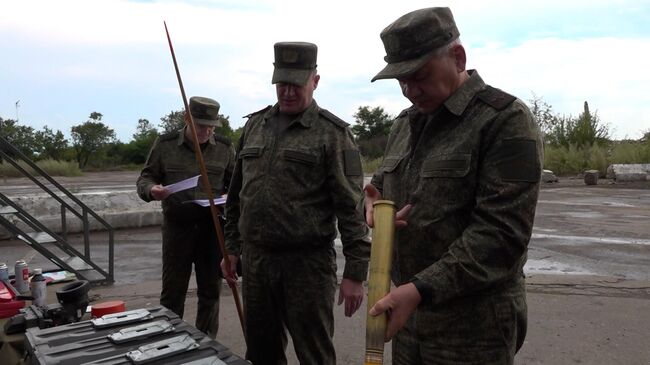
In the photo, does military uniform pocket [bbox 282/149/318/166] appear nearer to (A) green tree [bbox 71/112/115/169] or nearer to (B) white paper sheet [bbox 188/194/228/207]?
(B) white paper sheet [bbox 188/194/228/207]

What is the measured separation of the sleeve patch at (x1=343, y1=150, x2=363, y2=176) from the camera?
3016mm

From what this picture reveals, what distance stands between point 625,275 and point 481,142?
5.61 m

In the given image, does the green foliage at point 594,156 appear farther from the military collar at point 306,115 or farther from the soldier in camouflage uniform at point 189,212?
the military collar at point 306,115

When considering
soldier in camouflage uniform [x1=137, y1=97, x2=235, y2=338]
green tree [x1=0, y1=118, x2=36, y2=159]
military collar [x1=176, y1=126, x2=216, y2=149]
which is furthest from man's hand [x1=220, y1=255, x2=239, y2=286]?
green tree [x1=0, y1=118, x2=36, y2=159]

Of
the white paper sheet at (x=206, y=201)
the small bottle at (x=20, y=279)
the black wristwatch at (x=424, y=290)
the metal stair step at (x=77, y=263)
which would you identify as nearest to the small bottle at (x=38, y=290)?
the small bottle at (x=20, y=279)

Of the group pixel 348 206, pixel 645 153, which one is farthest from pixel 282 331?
pixel 645 153

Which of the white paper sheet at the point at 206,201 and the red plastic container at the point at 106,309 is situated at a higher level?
the white paper sheet at the point at 206,201

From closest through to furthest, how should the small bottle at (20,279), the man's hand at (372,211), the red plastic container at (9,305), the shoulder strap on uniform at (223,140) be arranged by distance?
the man's hand at (372,211) → the red plastic container at (9,305) → the small bottle at (20,279) → the shoulder strap on uniform at (223,140)

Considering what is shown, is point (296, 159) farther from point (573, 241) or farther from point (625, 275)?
point (573, 241)

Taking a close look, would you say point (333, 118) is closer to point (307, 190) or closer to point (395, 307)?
point (307, 190)

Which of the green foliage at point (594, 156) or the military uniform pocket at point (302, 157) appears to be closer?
the military uniform pocket at point (302, 157)

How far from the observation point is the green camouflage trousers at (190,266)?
13.8 ft

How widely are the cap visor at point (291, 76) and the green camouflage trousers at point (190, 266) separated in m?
1.67

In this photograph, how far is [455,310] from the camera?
5.98 ft
